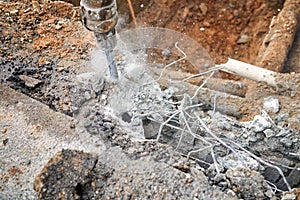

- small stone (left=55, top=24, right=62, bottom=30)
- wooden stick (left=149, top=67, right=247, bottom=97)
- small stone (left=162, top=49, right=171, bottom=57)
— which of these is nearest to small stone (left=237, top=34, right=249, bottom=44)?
wooden stick (left=149, top=67, right=247, bottom=97)

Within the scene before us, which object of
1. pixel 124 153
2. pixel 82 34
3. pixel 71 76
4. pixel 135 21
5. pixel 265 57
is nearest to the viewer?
pixel 124 153

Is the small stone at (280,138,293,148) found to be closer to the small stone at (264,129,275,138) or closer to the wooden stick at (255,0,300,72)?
the small stone at (264,129,275,138)

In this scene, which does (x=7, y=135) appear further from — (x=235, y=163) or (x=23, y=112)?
(x=235, y=163)

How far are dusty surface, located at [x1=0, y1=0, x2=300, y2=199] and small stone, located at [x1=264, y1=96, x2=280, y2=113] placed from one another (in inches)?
0.9

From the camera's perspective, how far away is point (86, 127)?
1312mm

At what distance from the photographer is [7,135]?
4.24ft

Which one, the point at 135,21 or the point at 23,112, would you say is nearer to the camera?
the point at 23,112

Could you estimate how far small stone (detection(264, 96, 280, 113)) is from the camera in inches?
63.4

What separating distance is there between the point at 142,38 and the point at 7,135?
30.2 inches

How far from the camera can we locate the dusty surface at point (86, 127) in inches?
45.1

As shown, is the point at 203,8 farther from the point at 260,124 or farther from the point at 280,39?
the point at 260,124

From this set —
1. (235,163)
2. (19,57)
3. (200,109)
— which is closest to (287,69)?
(200,109)

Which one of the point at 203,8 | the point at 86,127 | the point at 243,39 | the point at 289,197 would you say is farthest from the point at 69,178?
the point at 203,8

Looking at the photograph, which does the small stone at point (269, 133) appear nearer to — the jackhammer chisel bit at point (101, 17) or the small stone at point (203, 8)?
the jackhammer chisel bit at point (101, 17)
